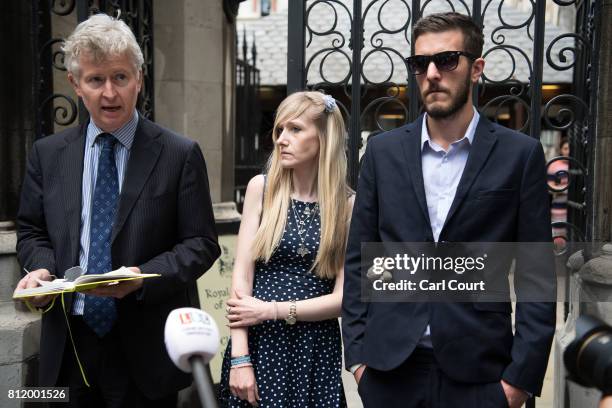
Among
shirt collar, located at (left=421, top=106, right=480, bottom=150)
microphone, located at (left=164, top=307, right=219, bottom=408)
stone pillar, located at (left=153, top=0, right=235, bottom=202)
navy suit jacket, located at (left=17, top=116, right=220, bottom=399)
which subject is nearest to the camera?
microphone, located at (left=164, top=307, right=219, bottom=408)

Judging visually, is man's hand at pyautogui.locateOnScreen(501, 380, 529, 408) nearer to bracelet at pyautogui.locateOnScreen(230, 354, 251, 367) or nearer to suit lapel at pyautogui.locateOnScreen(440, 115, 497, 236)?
suit lapel at pyautogui.locateOnScreen(440, 115, 497, 236)

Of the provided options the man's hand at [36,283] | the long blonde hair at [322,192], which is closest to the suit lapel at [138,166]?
the man's hand at [36,283]

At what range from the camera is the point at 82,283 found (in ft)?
8.02

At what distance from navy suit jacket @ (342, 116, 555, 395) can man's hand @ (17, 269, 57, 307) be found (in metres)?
1.22

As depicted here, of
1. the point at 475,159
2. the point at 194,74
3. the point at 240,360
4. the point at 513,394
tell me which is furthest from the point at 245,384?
the point at 194,74

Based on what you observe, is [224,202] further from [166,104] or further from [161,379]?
[161,379]

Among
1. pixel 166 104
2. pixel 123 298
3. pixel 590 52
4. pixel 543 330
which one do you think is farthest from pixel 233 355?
pixel 166 104

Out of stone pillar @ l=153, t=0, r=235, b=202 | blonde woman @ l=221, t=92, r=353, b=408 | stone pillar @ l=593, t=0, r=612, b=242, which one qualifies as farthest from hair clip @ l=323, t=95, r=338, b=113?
stone pillar @ l=153, t=0, r=235, b=202

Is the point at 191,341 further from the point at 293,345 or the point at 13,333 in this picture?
the point at 13,333

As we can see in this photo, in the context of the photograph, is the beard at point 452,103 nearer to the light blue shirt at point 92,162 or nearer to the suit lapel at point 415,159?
the suit lapel at point 415,159

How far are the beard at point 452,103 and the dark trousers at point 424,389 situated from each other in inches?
32.8

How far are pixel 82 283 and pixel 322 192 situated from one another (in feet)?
3.55

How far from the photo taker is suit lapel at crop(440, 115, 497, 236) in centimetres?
244

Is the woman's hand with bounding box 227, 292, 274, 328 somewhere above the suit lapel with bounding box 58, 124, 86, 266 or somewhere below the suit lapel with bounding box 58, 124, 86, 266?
below
